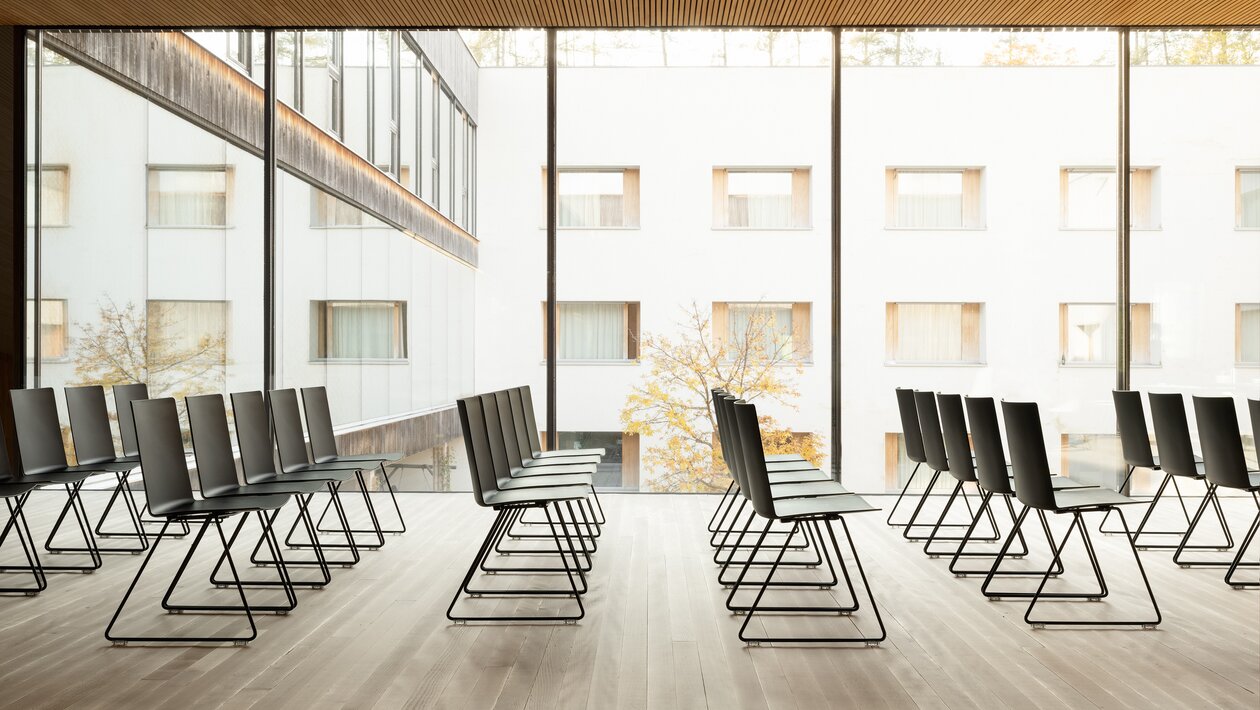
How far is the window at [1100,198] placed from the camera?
24.2ft

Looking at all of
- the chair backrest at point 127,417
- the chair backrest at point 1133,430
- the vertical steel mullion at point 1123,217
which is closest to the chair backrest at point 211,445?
the chair backrest at point 127,417

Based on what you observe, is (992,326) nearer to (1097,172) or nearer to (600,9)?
(1097,172)

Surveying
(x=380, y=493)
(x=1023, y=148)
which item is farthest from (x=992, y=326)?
(x=380, y=493)

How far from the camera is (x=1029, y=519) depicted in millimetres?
6480

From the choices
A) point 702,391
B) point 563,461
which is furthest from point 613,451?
point 563,461

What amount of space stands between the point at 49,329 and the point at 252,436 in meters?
3.36

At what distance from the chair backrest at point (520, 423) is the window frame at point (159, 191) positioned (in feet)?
10.1

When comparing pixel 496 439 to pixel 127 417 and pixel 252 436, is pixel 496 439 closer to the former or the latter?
pixel 252 436

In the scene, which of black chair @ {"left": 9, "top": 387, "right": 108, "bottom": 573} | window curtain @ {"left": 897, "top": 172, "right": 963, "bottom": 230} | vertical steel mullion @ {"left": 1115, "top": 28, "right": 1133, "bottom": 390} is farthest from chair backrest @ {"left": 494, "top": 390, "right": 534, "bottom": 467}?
vertical steel mullion @ {"left": 1115, "top": 28, "right": 1133, "bottom": 390}

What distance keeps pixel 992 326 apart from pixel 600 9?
13.2 feet

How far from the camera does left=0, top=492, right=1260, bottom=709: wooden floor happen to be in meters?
3.10

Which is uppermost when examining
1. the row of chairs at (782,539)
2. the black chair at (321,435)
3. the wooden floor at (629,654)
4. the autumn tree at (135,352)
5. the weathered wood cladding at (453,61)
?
the weathered wood cladding at (453,61)

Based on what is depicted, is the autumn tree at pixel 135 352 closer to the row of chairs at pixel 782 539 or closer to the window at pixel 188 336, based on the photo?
the window at pixel 188 336

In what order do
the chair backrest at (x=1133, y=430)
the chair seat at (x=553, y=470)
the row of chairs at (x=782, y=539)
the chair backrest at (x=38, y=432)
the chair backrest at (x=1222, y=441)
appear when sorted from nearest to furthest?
the row of chairs at (x=782, y=539) → the chair backrest at (x=1222, y=441) → the chair backrest at (x=38, y=432) → the chair seat at (x=553, y=470) → the chair backrest at (x=1133, y=430)
